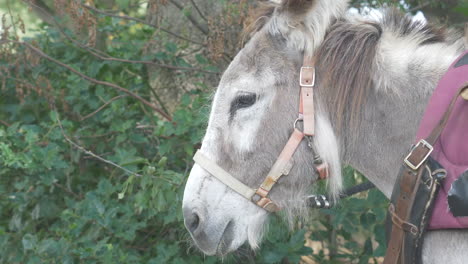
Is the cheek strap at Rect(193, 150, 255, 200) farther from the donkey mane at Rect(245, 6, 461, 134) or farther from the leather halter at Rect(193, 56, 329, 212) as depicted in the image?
the donkey mane at Rect(245, 6, 461, 134)

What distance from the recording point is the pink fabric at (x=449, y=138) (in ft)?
5.25

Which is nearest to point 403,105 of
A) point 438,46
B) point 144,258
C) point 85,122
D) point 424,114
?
point 424,114

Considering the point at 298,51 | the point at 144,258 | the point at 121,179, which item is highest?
the point at 298,51

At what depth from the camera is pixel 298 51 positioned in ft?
6.67

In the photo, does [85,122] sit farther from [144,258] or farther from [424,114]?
[424,114]

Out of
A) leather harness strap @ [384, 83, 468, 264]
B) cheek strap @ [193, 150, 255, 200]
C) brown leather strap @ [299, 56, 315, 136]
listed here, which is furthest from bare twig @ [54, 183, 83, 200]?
leather harness strap @ [384, 83, 468, 264]

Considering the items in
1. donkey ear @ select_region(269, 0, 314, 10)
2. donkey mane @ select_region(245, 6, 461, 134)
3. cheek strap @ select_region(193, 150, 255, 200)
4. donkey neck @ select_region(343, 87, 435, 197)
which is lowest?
cheek strap @ select_region(193, 150, 255, 200)

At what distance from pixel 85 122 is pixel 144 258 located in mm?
1136

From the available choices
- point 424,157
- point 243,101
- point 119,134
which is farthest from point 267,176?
point 119,134

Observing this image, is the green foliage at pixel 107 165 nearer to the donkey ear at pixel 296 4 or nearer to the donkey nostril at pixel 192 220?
the donkey nostril at pixel 192 220

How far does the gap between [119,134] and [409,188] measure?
2340 millimetres

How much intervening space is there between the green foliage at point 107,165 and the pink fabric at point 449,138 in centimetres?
119

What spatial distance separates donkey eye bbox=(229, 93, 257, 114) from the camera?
2.04 meters

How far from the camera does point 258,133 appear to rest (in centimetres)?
202
